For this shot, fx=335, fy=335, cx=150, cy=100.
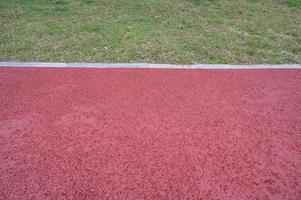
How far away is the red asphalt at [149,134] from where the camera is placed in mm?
3584

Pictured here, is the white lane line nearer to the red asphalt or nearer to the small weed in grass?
the red asphalt

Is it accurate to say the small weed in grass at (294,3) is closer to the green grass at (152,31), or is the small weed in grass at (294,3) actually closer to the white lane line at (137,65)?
the green grass at (152,31)

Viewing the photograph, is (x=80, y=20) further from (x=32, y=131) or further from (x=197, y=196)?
(x=197, y=196)

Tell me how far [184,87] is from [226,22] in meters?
4.57

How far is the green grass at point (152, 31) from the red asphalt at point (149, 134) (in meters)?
0.88

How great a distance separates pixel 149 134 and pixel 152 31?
4.69m

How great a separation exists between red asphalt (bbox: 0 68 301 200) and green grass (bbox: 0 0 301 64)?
2.87 feet

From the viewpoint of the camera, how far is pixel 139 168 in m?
3.80

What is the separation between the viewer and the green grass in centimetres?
701

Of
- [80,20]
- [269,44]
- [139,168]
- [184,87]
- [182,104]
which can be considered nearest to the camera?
[139,168]

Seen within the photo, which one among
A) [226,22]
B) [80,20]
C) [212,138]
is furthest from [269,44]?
[80,20]

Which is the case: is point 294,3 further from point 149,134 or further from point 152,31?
point 149,134

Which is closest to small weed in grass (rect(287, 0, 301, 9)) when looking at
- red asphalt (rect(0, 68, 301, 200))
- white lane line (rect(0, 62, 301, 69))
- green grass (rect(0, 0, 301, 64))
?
green grass (rect(0, 0, 301, 64))

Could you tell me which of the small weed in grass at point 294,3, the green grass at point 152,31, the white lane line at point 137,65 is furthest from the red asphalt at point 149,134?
the small weed in grass at point 294,3
